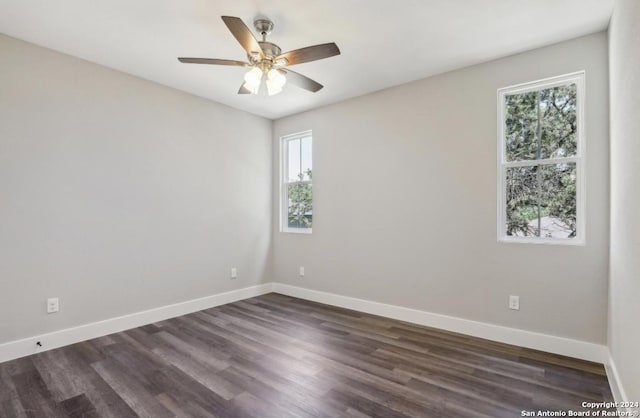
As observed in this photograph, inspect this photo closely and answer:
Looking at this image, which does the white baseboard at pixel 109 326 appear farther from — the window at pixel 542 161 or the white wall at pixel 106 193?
the window at pixel 542 161

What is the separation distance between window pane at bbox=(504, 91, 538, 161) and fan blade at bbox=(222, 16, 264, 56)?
238cm

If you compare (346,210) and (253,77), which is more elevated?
(253,77)

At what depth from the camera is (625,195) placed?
1.89 m

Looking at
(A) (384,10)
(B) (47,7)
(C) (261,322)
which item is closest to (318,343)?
(C) (261,322)

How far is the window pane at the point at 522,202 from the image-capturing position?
2.95m

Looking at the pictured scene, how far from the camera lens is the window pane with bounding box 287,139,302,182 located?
16.1ft

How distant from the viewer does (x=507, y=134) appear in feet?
10.1

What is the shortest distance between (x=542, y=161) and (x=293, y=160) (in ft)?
10.5

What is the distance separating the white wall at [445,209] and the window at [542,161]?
10 centimetres

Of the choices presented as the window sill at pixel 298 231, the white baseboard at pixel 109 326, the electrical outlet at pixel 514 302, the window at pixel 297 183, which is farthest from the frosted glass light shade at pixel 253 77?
the electrical outlet at pixel 514 302

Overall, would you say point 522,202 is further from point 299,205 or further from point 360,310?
point 299,205

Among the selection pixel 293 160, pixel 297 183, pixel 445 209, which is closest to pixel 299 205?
pixel 297 183

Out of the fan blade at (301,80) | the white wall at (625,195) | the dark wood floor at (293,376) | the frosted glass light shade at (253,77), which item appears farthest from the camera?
the fan blade at (301,80)

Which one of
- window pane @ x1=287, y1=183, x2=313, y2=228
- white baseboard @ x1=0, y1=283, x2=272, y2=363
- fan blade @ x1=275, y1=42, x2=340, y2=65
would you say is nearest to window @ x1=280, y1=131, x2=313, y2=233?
window pane @ x1=287, y1=183, x2=313, y2=228
